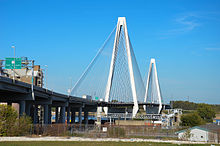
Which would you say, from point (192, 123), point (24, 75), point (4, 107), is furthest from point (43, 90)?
point (192, 123)

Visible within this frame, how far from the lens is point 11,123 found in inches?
1619

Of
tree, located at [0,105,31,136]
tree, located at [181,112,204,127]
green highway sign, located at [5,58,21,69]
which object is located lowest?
tree, located at [181,112,204,127]

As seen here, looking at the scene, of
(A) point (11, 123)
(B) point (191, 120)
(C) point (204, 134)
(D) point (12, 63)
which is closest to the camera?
(A) point (11, 123)

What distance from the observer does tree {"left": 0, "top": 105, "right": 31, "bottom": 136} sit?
40.8m

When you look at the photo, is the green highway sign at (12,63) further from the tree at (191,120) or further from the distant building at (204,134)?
the tree at (191,120)

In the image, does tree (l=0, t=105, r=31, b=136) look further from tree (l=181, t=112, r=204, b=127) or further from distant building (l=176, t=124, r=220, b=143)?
tree (l=181, t=112, r=204, b=127)

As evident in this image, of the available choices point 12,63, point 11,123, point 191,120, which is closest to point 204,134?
point 11,123

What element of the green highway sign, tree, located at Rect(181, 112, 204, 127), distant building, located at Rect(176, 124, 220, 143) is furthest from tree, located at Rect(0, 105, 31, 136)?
tree, located at Rect(181, 112, 204, 127)

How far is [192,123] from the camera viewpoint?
87.1 meters

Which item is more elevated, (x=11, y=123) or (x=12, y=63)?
(x=12, y=63)

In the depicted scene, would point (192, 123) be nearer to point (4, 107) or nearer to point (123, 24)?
point (123, 24)

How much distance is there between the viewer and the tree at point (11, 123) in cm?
4084

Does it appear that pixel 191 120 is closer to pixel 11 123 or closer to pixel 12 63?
pixel 12 63

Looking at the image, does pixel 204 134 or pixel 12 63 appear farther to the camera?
pixel 204 134
